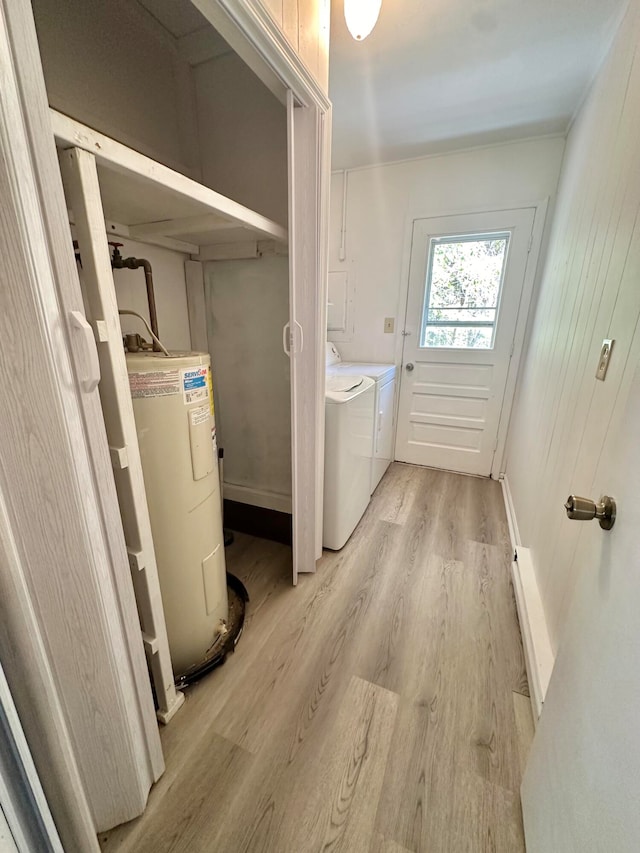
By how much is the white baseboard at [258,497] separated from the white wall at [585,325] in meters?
1.30

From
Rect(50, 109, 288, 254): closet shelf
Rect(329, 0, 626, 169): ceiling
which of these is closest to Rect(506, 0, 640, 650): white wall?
Rect(329, 0, 626, 169): ceiling

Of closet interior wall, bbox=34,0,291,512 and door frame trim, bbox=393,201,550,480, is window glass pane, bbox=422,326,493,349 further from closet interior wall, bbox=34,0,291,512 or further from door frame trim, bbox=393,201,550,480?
closet interior wall, bbox=34,0,291,512

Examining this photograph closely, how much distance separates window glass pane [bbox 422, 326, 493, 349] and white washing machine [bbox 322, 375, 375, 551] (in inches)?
40.5

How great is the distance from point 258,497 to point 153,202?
150cm

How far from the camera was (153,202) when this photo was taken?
1.04 m

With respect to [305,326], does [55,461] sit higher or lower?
Result: lower

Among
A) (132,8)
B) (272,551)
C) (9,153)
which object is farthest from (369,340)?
(9,153)

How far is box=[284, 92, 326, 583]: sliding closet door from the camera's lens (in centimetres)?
123

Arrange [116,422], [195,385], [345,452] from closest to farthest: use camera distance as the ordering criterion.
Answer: [116,422]
[195,385]
[345,452]

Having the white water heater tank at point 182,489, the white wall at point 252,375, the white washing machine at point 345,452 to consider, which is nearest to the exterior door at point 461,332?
the white washing machine at point 345,452

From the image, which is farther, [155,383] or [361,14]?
[361,14]

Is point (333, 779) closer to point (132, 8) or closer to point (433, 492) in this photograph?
point (433, 492)

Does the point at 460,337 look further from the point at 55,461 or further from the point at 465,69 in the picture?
the point at 55,461

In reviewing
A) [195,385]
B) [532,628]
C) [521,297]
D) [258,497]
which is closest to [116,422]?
[195,385]
